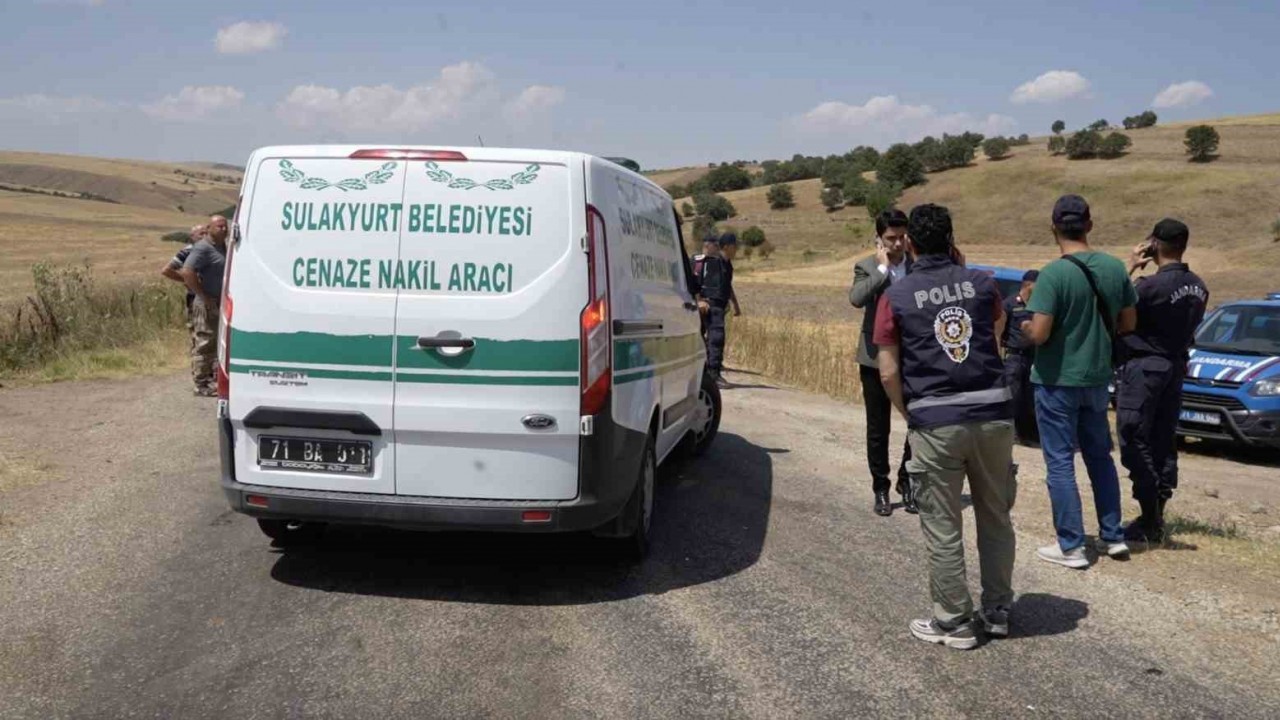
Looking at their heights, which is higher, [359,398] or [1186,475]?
[359,398]

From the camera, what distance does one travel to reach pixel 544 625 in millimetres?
4941

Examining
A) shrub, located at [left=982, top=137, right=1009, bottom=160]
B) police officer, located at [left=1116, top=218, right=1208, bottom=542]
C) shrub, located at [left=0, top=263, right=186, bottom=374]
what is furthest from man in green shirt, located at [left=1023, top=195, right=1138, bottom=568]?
shrub, located at [left=982, top=137, right=1009, bottom=160]

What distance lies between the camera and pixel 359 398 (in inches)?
197

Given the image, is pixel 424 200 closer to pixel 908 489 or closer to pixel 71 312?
pixel 908 489

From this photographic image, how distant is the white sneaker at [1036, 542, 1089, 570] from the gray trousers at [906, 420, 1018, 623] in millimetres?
1470

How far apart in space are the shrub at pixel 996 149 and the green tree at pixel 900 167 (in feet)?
18.0

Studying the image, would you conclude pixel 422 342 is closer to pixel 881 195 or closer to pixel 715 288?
pixel 715 288

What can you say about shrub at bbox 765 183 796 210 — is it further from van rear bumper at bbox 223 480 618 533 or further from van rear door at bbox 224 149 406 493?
van rear bumper at bbox 223 480 618 533

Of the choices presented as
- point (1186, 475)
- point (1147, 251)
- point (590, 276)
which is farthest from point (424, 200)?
point (1186, 475)

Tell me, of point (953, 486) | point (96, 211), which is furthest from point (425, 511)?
point (96, 211)

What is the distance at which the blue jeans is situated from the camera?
5.76 m

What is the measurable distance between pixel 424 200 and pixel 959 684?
10.5ft

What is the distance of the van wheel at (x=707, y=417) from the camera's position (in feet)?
28.4

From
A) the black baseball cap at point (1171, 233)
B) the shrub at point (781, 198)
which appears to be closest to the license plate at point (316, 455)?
the black baseball cap at point (1171, 233)
